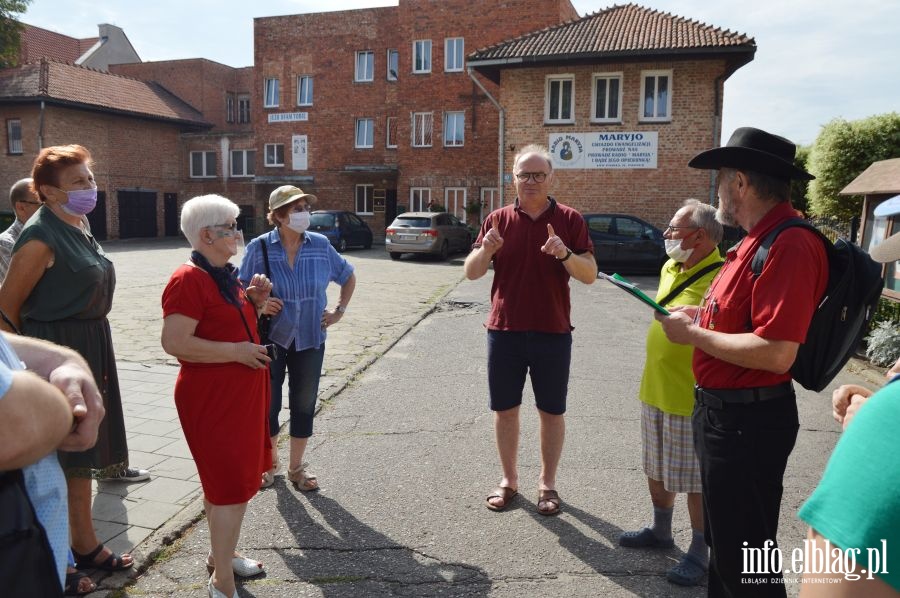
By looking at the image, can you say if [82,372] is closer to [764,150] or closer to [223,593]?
[223,593]

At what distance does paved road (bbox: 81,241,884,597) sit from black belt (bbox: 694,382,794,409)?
1.23m

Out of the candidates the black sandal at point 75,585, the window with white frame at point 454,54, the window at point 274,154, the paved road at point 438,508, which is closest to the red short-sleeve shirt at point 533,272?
the paved road at point 438,508

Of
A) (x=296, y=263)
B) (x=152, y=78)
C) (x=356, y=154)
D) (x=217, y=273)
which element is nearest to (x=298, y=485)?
(x=296, y=263)

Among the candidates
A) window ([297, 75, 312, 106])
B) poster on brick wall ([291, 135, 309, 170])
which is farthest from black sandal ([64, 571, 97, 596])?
window ([297, 75, 312, 106])

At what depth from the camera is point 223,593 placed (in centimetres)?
293

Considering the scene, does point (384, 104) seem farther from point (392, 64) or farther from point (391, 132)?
point (392, 64)

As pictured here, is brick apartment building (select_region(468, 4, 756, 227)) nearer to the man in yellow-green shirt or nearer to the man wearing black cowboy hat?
the man in yellow-green shirt

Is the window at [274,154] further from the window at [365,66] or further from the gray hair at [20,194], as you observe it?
the gray hair at [20,194]

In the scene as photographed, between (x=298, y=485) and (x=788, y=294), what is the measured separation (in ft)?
10.7

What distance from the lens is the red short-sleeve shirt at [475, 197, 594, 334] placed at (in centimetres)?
391

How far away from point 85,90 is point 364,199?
45.3ft

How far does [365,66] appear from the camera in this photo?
3173 centimetres

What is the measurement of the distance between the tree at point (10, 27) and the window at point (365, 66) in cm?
1584

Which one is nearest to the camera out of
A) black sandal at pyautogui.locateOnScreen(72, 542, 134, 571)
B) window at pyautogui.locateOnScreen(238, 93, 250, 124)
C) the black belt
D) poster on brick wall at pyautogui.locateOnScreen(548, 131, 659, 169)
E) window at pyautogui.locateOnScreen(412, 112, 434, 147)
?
the black belt
